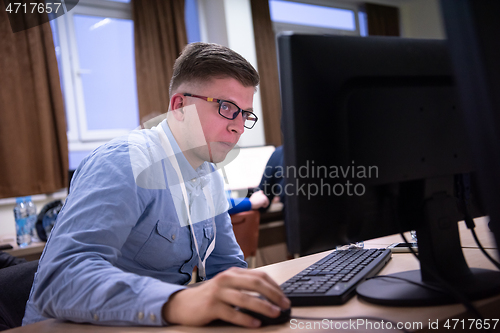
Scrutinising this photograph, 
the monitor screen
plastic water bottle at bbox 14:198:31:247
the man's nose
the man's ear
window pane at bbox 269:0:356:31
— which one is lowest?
plastic water bottle at bbox 14:198:31:247

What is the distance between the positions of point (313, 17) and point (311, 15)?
0.04 m

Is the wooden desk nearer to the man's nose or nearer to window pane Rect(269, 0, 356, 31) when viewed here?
the man's nose

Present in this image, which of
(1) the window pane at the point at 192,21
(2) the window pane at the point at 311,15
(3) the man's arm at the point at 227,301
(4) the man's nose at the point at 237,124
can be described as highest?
(2) the window pane at the point at 311,15

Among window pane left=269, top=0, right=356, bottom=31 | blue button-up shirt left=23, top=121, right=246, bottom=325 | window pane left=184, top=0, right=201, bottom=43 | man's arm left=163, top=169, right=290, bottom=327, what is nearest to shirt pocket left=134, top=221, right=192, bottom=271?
blue button-up shirt left=23, top=121, right=246, bottom=325

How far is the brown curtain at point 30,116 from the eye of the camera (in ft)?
10.7

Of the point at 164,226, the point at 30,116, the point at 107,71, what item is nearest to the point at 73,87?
the point at 107,71

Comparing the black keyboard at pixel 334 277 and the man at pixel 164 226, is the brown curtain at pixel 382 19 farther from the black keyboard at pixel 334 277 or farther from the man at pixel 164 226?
the black keyboard at pixel 334 277

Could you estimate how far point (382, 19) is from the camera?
5961mm

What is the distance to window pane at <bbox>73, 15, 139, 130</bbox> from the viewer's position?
12.6 ft

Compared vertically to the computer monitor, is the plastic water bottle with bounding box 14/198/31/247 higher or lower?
lower

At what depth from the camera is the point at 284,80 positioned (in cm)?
65

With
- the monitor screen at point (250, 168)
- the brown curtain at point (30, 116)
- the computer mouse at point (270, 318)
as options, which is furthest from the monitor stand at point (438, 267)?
the brown curtain at point (30, 116)

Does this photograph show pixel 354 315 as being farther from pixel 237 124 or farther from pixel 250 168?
pixel 250 168

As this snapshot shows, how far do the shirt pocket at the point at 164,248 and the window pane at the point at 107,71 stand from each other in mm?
3227
